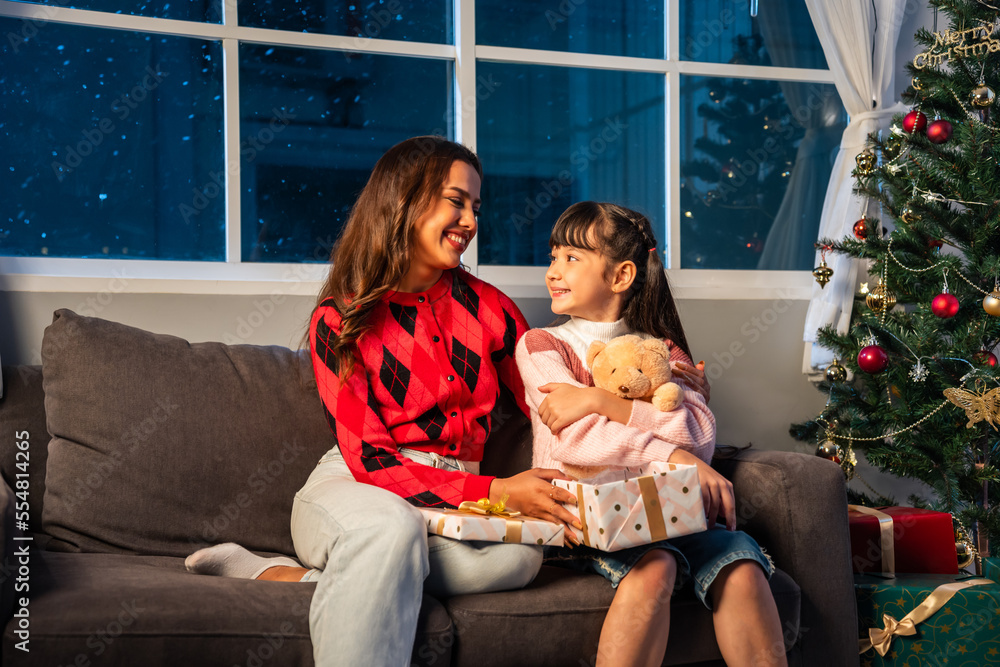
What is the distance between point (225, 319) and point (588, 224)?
3.51ft

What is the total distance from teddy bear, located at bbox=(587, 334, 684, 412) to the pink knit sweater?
3 centimetres

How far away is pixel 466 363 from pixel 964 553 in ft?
4.53

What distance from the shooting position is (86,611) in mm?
1220

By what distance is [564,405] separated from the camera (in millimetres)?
1579

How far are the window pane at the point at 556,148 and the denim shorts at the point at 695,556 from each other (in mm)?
1369

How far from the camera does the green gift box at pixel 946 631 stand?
1.63 m

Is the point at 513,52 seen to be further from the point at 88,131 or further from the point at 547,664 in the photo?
the point at 547,664

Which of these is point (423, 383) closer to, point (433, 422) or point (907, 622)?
point (433, 422)

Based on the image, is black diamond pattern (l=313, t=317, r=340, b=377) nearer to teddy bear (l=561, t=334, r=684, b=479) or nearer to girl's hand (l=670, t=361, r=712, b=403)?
teddy bear (l=561, t=334, r=684, b=479)

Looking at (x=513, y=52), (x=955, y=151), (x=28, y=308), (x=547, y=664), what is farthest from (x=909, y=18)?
(x=28, y=308)

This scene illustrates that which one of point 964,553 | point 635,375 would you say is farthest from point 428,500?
point 964,553

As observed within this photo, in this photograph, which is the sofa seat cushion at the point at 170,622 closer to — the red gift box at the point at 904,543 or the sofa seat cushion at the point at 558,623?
the sofa seat cushion at the point at 558,623

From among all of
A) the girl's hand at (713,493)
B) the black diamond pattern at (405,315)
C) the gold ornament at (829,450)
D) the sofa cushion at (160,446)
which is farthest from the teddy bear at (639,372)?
the gold ornament at (829,450)

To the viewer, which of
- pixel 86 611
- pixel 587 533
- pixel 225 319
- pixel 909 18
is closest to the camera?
pixel 86 611
